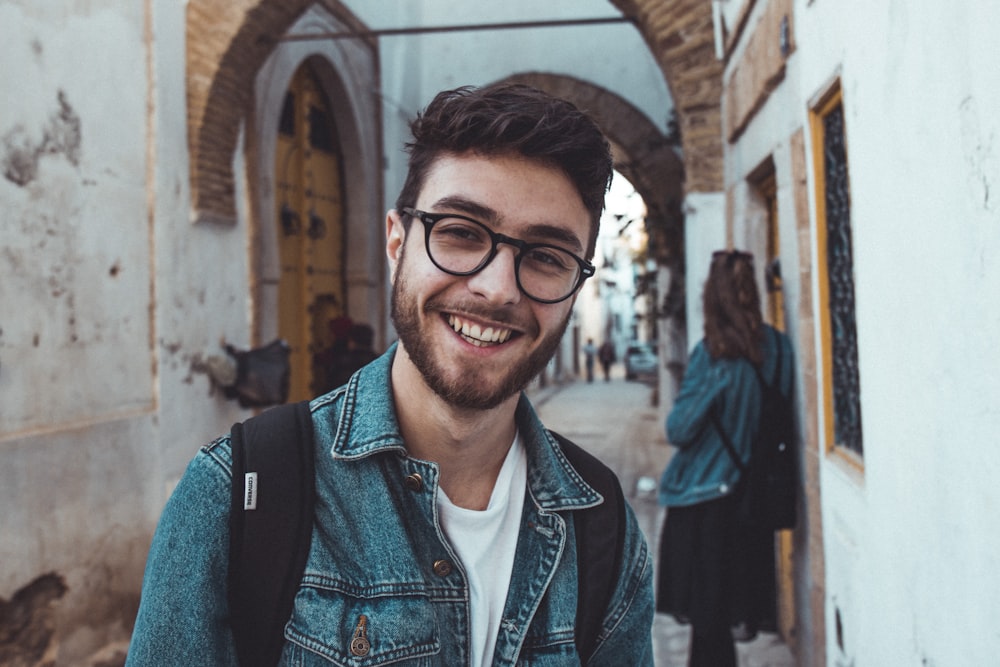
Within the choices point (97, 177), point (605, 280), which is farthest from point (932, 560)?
point (605, 280)

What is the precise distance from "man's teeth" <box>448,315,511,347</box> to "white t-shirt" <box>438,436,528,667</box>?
28cm

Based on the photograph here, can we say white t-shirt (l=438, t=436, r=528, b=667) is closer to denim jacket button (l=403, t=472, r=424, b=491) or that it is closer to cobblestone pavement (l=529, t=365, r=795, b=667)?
denim jacket button (l=403, t=472, r=424, b=491)

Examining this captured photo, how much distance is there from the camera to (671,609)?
A: 145 inches

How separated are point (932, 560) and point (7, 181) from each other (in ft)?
13.3

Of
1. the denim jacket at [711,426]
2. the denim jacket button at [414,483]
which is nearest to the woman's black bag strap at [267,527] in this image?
the denim jacket button at [414,483]

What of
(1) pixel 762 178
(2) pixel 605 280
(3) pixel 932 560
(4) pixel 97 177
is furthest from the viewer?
(2) pixel 605 280

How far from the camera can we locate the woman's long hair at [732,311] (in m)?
3.60

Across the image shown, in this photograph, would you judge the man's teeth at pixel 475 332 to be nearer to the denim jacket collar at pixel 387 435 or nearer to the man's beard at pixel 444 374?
the man's beard at pixel 444 374

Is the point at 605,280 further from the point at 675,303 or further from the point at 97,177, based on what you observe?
the point at 97,177

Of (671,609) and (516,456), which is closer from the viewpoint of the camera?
(516,456)

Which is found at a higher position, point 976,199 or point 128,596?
point 976,199

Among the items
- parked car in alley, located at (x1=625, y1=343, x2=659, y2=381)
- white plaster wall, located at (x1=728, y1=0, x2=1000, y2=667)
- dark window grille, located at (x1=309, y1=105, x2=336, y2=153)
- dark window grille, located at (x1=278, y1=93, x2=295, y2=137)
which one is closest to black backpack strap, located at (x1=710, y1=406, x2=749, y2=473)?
white plaster wall, located at (x1=728, y1=0, x2=1000, y2=667)

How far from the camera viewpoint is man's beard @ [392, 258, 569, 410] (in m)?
1.40

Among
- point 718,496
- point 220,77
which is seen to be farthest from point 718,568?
point 220,77
